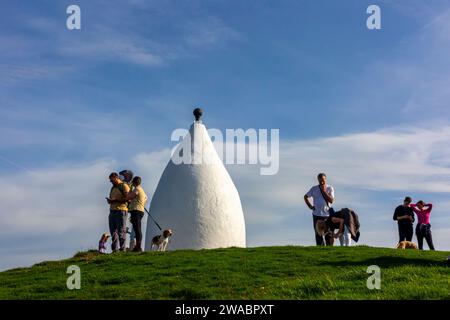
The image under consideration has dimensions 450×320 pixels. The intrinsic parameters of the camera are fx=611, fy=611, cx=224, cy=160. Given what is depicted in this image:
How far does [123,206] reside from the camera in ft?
53.1

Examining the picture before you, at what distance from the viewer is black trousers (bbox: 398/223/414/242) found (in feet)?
62.0

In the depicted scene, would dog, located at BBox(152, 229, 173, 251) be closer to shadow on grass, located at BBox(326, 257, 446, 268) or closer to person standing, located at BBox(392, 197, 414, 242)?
shadow on grass, located at BBox(326, 257, 446, 268)

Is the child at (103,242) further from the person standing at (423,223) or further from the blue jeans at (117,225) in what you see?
the person standing at (423,223)

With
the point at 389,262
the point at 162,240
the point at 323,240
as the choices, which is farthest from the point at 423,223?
the point at 162,240

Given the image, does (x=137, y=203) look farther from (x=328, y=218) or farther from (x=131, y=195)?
(x=328, y=218)

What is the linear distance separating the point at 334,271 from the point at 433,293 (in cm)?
350

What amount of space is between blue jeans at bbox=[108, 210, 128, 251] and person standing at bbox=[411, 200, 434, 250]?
898 cm

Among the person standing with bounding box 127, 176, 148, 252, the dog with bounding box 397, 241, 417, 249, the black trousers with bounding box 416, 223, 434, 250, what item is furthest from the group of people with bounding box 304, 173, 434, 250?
the person standing with bounding box 127, 176, 148, 252

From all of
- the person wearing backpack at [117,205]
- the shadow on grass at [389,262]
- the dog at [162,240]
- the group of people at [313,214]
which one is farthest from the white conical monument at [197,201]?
the shadow on grass at [389,262]

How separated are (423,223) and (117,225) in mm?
9589
